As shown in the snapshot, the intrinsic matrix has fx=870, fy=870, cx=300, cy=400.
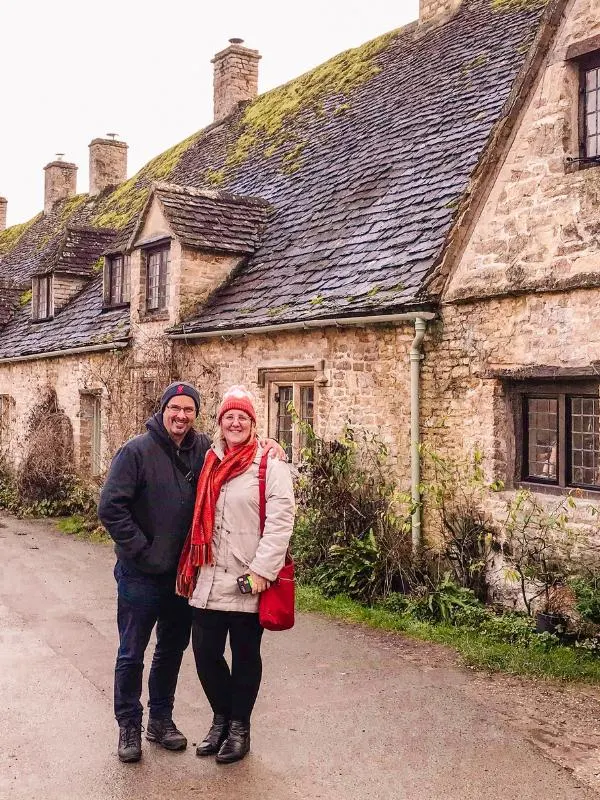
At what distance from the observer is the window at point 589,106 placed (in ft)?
25.7

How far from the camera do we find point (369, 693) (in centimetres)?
627

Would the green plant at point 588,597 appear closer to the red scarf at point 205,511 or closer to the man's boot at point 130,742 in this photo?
the red scarf at point 205,511

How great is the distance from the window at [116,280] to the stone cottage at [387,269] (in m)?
0.05

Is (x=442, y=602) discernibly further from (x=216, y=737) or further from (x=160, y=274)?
(x=160, y=274)

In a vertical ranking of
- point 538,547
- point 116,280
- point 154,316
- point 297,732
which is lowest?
point 297,732

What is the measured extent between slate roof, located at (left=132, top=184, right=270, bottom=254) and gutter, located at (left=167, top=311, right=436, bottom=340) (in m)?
1.73

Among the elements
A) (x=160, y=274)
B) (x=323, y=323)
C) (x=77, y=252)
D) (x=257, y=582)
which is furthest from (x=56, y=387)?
(x=257, y=582)

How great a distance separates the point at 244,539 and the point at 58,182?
2896 centimetres

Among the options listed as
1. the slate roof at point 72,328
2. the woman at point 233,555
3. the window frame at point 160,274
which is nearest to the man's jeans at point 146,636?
the woman at point 233,555

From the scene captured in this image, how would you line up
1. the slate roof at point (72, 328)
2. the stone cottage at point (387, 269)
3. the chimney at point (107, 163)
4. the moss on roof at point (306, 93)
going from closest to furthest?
the stone cottage at point (387, 269)
the slate roof at point (72, 328)
the moss on roof at point (306, 93)
the chimney at point (107, 163)

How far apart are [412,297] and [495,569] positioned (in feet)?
9.20

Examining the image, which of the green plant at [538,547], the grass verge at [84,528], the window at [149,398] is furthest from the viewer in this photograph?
the window at [149,398]

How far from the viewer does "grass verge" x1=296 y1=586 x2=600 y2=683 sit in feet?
21.8

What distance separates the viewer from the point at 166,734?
16.9 ft
